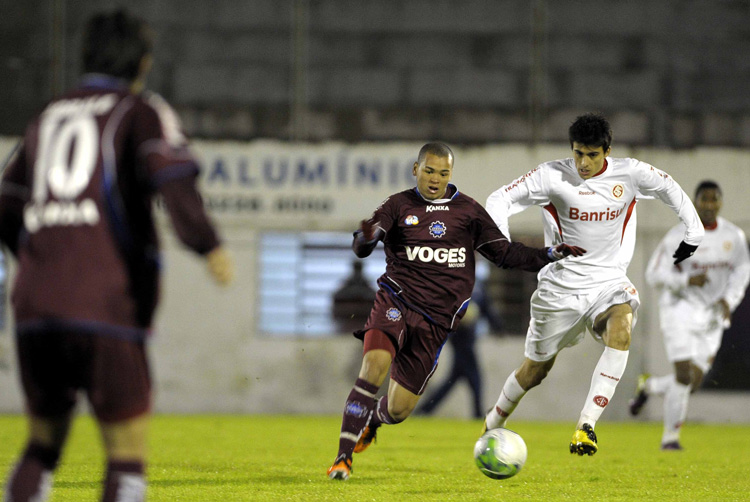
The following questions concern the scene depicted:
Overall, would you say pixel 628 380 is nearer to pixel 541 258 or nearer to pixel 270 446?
pixel 270 446

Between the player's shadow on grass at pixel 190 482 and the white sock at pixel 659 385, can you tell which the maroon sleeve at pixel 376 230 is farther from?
the white sock at pixel 659 385

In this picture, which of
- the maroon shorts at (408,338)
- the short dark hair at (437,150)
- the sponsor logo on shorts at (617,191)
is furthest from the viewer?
the sponsor logo on shorts at (617,191)

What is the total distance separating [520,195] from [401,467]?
2.17m

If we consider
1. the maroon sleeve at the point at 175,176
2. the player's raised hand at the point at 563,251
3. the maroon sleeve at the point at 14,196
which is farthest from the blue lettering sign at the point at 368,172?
the maroon sleeve at the point at 175,176

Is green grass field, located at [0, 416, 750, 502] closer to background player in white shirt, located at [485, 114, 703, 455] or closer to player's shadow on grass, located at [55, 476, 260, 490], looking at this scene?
player's shadow on grass, located at [55, 476, 260, 490]


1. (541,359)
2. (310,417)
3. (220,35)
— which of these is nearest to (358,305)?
(310,417)

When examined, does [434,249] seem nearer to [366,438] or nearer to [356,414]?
[356,414]

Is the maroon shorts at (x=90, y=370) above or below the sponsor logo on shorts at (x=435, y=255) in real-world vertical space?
above

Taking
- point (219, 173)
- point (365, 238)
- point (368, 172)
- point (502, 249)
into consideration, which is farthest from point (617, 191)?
point (219, 173)

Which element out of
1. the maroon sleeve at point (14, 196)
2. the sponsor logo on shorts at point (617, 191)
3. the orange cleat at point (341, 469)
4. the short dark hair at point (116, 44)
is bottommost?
the orange cleat at point (341, 469)

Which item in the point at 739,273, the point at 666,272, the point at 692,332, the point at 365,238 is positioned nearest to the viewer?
the point at 365,238

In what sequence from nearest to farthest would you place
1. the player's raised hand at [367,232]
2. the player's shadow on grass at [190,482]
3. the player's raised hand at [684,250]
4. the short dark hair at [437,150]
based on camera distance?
the player's raised hand at [367,232] < the player's shadow on grass at [190,482] < the short dark hair at [437,150] < the player's raised hand at [684,250]

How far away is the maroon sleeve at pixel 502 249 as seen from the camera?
6.50m

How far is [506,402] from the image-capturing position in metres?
7.58
